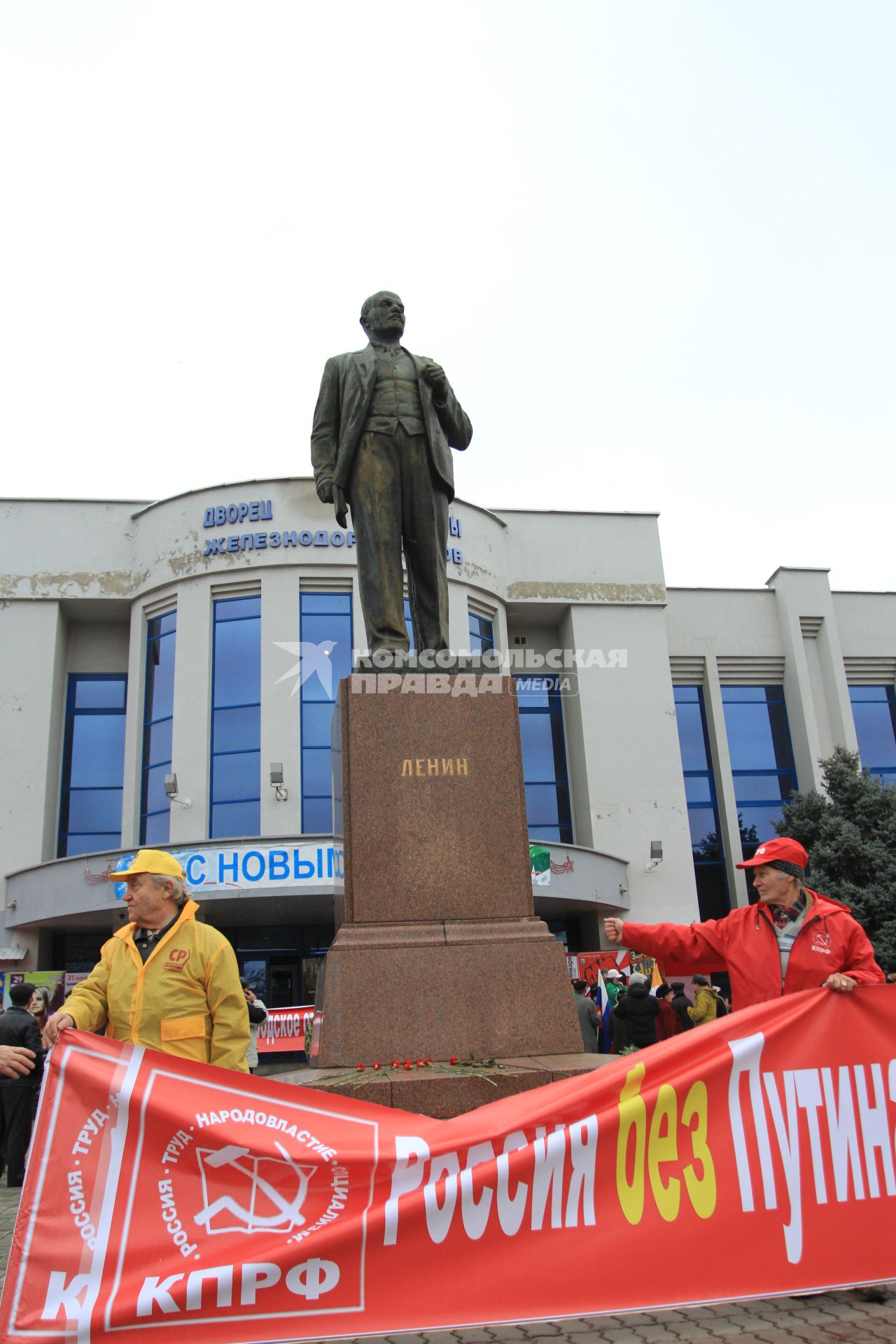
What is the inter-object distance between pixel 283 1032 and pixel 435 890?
1038 centimetres

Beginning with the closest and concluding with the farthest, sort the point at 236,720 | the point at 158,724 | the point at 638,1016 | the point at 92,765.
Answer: the point at 638,1016 → the point at 236,720 → the point at 158,724 → the point at 92,765

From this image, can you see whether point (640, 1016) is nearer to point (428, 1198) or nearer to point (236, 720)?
point (428, 1198)

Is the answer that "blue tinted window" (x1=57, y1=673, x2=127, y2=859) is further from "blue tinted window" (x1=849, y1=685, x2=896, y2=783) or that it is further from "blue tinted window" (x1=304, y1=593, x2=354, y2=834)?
"blue tinted window" (x1=849, y1=685, x2=896, y2=783)

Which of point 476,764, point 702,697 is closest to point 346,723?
point 476,764

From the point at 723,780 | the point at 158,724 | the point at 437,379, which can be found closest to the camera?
the point at 437,379

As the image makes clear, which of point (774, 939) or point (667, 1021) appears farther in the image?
point (667, 1021)

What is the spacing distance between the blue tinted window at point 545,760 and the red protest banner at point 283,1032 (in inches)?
400

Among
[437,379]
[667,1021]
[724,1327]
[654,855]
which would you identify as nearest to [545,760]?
[654,855]

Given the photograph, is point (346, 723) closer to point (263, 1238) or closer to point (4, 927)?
point (263, 1238)

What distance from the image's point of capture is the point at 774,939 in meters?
4.12

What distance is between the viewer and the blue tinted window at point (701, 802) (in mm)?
26047

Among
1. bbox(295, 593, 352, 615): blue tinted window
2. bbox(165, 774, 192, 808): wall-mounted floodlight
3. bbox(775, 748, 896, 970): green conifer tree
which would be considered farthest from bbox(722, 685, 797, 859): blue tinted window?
bbox(165, 774, 192, 808): wall-mounted floodlight

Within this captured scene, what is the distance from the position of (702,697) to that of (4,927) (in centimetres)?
1775

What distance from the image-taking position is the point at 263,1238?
2.87 m
